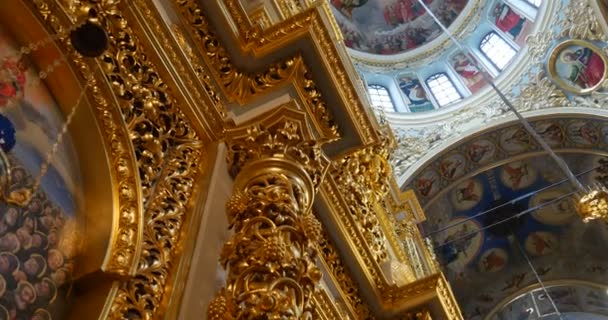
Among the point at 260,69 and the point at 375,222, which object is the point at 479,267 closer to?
the point at 375,222

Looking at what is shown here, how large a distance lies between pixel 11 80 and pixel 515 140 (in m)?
14.0

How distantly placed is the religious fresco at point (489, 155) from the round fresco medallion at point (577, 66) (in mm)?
1041

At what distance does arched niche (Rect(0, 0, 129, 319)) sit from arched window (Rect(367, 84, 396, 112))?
14.5 meters

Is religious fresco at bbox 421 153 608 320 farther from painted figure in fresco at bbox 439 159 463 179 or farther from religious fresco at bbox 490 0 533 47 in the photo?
religious fresco at bbox 490 0 533 47

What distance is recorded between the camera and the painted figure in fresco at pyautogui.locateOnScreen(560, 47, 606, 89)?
14227mm

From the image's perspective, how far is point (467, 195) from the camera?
16094 mm

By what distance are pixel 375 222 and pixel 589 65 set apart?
411 inches

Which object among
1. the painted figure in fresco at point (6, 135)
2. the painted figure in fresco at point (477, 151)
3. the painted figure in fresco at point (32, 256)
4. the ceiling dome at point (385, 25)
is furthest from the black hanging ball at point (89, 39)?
the ceiling dome at point (385, 25)

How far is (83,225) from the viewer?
3.05 meters

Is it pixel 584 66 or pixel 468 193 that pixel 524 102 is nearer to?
pixel 584 66

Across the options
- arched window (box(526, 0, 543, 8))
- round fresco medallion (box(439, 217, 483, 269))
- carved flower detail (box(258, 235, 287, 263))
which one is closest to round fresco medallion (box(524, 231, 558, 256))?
round fresco medallion (box(439, 217, 483, 269))

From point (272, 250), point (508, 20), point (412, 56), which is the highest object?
point (412, 56)

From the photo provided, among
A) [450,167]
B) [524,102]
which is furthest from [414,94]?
[524,102]

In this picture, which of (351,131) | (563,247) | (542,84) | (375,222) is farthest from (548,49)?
(351,131)
